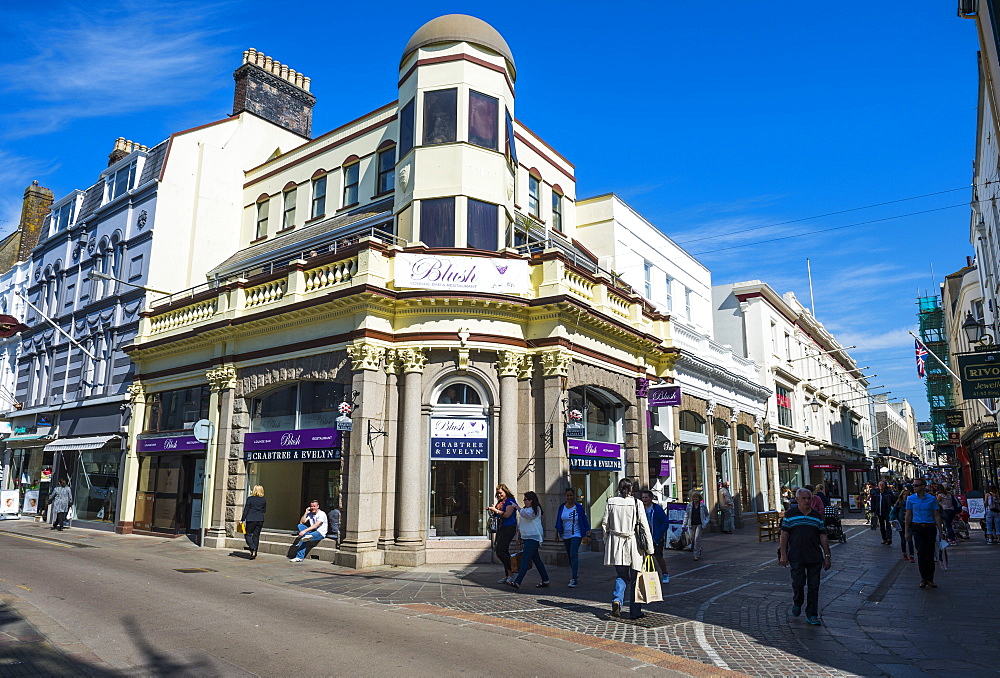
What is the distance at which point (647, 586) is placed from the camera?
959 cm

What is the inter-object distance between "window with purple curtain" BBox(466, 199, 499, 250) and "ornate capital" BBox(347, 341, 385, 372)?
13.8 ft

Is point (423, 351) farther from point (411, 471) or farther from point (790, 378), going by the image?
point (790, 378)

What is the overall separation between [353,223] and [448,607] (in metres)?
14.3

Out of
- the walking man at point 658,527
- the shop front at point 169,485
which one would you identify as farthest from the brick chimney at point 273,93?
the walking man at point 658,527

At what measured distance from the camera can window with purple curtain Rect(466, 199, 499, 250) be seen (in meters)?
19.0

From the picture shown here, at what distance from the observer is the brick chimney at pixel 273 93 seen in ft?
98.6

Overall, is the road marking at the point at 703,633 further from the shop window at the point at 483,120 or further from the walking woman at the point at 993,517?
the walking woman at the point at 993,517

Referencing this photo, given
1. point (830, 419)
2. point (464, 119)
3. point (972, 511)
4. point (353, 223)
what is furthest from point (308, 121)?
point (830, 419)

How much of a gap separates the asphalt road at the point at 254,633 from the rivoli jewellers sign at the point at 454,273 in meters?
7.78

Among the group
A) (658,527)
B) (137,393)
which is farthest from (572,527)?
(137,393)

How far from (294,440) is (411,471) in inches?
143

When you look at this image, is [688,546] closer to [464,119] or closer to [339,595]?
[339,595]

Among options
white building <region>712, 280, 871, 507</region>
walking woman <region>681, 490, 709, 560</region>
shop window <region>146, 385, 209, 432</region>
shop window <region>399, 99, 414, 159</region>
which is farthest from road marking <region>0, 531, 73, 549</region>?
white building <region>712, 280, 871, 507</region>

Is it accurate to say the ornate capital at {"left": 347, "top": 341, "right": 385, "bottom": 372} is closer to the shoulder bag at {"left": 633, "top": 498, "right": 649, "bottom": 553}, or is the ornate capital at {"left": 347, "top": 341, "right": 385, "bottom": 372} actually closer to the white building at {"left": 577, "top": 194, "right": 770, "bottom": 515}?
the shoulder bag at {"left": 633, "top": 498, "right": 649, "bottom": 553}
